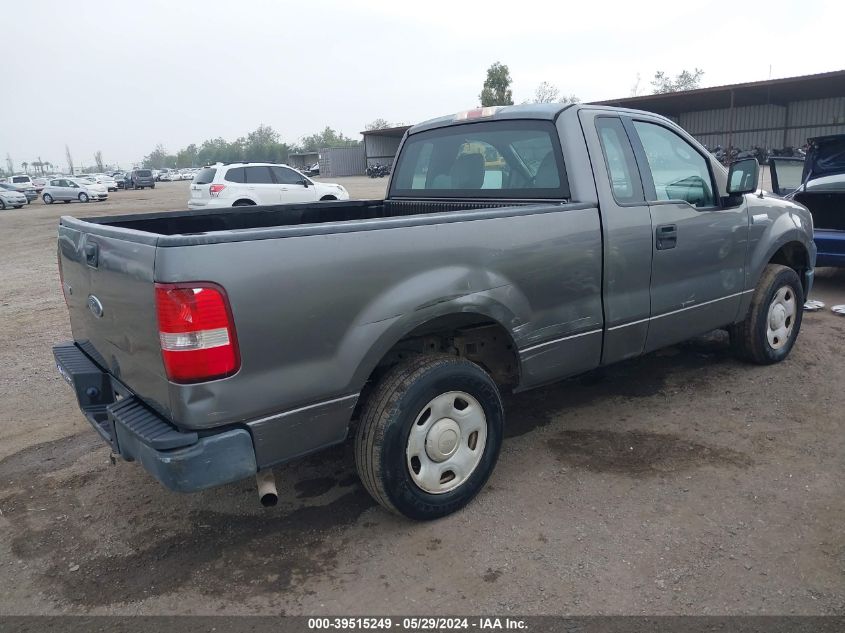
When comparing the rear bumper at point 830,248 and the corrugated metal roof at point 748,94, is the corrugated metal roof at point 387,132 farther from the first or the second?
the rear bumper at point 830,248

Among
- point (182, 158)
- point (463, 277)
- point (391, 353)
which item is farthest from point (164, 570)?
point (182, 158)

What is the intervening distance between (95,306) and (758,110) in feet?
132

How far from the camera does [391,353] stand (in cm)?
309

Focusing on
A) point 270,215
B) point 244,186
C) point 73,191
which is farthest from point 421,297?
point 73,191

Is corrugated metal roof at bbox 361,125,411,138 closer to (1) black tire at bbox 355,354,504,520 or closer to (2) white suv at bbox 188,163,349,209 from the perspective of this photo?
(2) white suv at bbox 188,163,349,209

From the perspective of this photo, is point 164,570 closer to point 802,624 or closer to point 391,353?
point 391,353

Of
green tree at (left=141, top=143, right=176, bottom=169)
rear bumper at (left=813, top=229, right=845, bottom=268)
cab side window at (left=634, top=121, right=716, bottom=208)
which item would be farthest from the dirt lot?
green tree at (left=141, top=143, right=176, bottom=169)

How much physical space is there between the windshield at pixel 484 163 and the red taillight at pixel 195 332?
213cm

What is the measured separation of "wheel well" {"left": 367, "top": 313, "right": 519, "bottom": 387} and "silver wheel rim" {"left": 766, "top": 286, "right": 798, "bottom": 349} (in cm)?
254

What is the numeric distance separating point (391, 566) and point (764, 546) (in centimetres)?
164

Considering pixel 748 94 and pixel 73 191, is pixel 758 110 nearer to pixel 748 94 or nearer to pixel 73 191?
pixel 748 94

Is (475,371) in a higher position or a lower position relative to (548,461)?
higher

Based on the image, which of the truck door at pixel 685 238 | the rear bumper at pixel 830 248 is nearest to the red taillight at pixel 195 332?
the truck door at pixel 685 238

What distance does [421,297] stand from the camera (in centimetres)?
284
